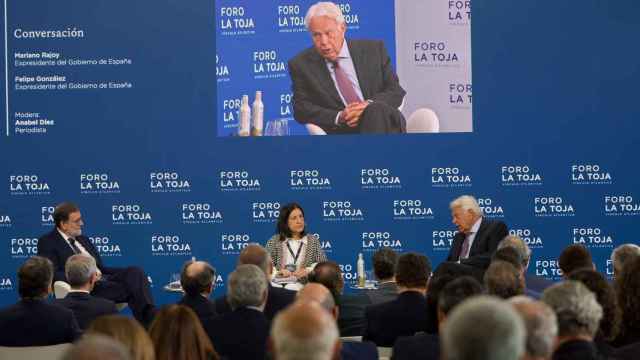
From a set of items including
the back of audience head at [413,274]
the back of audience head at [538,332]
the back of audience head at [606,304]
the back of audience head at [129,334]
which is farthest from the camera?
the back of audience head at [413,274]

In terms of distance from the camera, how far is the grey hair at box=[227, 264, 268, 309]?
4.32m

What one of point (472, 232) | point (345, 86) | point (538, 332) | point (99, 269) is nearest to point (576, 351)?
point (538, 332)

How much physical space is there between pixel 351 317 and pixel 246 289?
52.3 inches

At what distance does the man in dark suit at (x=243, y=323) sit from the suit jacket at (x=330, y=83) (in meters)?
4.39

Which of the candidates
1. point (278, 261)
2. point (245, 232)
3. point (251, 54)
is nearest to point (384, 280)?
point (278, 261)

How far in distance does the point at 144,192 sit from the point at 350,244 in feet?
6.51

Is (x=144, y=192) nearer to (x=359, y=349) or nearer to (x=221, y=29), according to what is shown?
(x=221, y=29)

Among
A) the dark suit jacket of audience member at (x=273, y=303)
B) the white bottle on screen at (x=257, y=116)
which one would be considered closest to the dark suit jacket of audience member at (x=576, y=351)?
the dark suit jacket of audience member at (x=273, y=303)

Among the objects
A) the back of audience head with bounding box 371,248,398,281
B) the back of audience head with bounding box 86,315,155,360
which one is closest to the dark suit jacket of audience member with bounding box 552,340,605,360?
the back of audience head with bounding box 86,315,155,360

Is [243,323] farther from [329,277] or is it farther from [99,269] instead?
[99,269]

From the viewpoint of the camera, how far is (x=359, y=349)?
4.12m

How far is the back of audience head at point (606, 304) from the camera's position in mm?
3936

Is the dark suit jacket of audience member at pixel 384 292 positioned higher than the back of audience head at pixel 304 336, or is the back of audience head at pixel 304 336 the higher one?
the back of audience head at pixel 304 336

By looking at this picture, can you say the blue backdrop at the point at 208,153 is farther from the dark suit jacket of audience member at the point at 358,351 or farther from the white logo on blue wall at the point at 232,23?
the dark suit jacket of audience member at the point at 358,351
